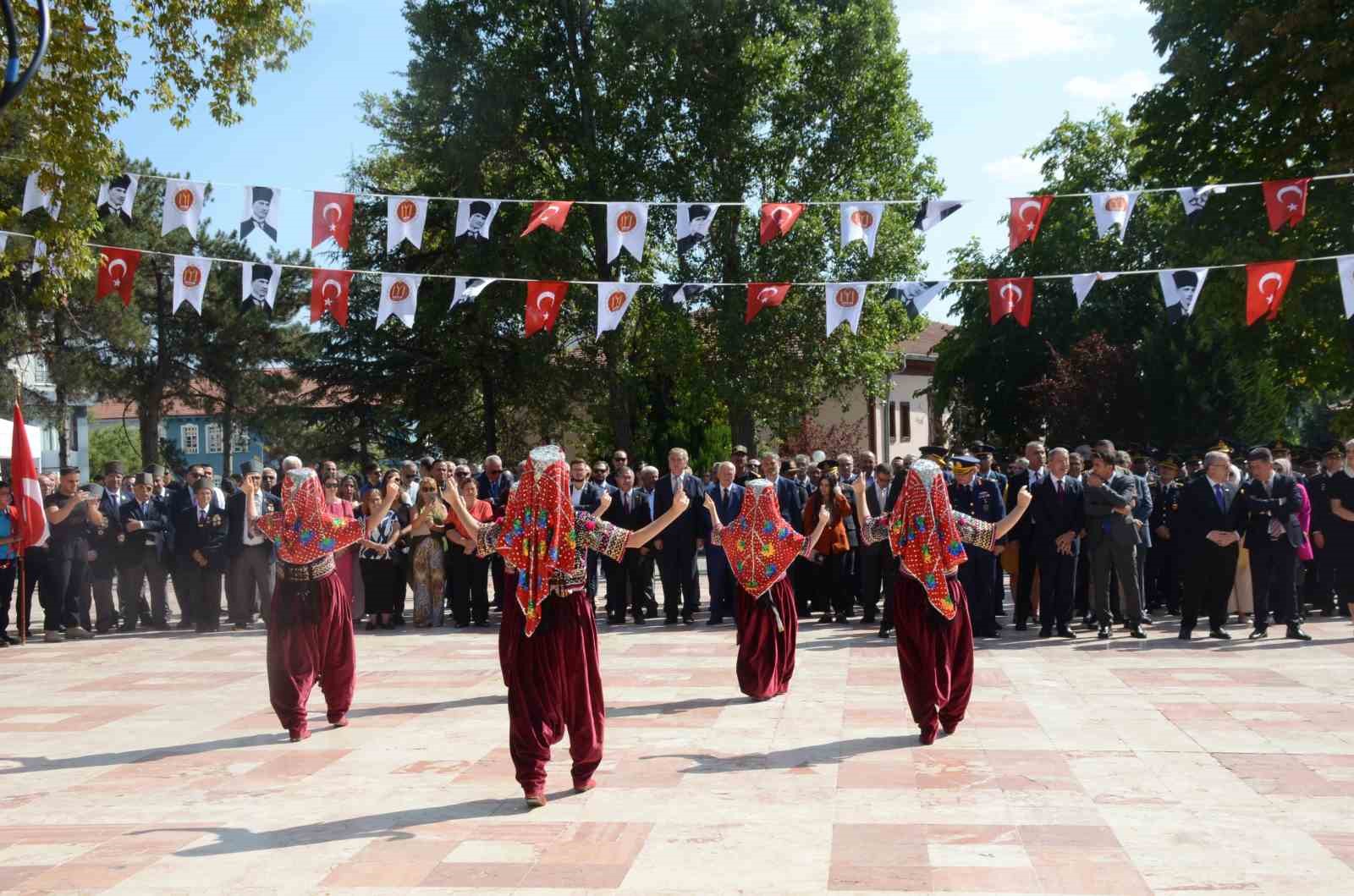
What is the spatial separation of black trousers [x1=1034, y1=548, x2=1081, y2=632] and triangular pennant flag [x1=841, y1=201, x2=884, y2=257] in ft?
14.9

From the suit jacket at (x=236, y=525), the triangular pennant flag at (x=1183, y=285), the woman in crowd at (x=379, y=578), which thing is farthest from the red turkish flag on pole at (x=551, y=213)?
the triangular pennant flag at (x=1183, y=285)

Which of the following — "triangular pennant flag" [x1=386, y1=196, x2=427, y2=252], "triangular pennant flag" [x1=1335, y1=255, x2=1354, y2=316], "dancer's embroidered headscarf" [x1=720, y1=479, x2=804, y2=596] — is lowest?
"dancer's embroidered headscarf" [x1=720, y1=479, x2=804, y2=596]

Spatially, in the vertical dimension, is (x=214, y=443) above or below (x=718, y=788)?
above

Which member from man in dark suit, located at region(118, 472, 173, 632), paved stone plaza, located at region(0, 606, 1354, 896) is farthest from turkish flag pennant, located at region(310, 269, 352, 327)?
paved stone plaza, located at region(0, 606, 1354, 896)

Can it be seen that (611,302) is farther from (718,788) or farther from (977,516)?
(718,788)

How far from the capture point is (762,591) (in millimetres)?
10406

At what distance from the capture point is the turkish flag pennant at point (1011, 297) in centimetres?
1719

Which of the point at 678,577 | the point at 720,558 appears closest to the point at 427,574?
the point at 678,577

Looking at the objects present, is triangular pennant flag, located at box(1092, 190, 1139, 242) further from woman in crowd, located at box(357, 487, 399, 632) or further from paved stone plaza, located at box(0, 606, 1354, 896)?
woman in crowd, located at box(357, 487, 399, 632)

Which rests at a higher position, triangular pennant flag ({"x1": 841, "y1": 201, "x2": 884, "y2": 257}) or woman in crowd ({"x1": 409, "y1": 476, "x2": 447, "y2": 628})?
triangular pennant flag ({"x1": 841, "y1": 201, "x2": 884, "y2": 257})

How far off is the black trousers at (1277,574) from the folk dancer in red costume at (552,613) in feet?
28.0

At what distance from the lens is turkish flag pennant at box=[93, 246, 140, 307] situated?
55.5 ft

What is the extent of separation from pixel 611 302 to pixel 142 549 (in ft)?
22.9

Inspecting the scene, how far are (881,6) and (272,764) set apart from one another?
27.5 meters
